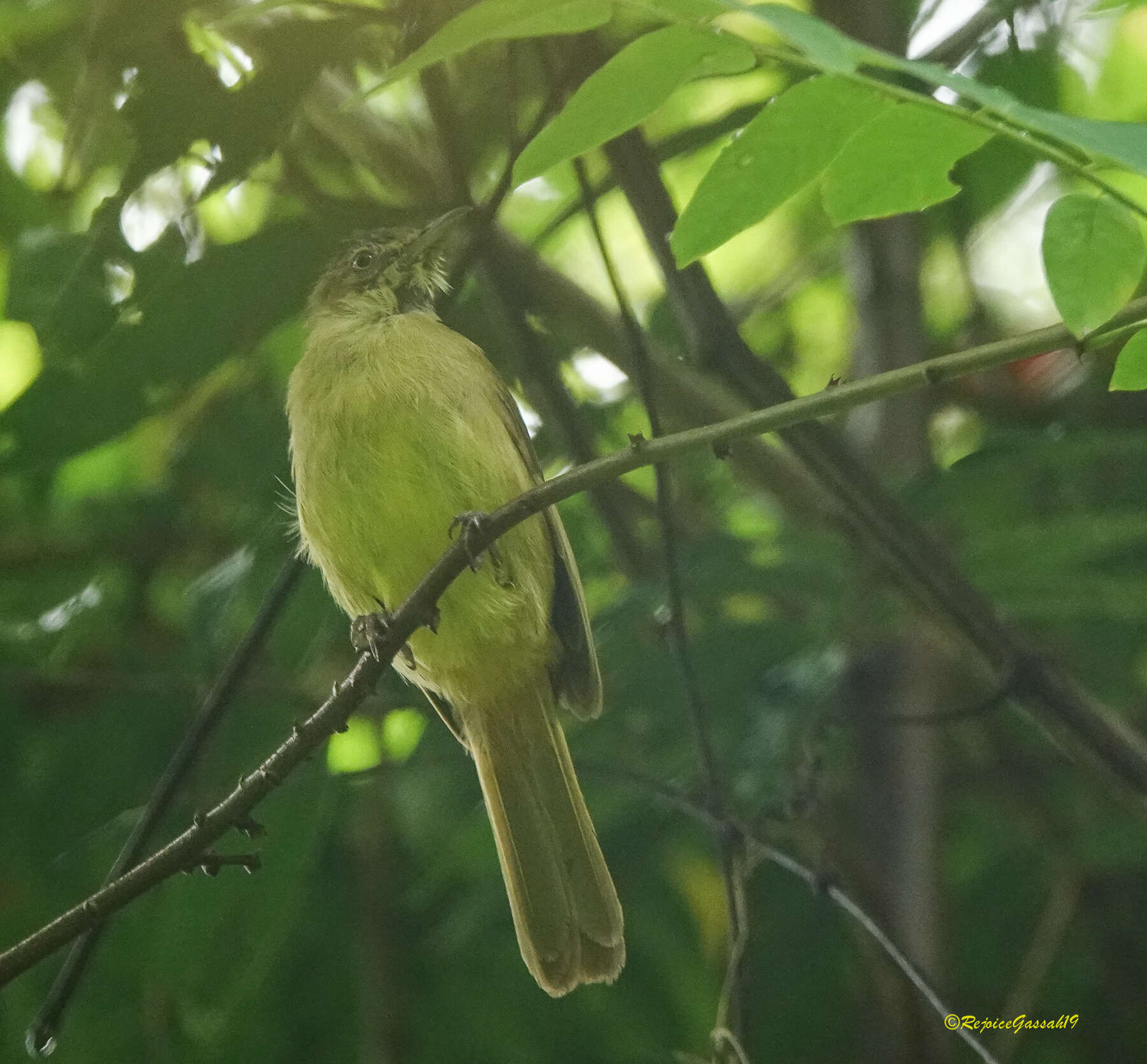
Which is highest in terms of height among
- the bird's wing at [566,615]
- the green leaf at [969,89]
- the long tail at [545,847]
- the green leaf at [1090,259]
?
the green leaf at [969,89]

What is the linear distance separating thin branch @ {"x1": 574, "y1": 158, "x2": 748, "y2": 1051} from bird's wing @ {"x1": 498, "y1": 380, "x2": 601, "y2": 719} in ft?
0.48

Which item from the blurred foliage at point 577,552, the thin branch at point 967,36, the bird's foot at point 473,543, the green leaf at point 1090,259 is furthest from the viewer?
the thin branch at point 967,36

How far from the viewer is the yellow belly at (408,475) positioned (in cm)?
242

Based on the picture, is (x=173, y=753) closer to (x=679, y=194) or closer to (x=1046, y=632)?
(x=679, y=194)

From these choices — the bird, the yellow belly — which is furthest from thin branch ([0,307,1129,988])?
the yellow belly

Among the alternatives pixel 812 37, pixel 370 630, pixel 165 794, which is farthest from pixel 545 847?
pixel 812 37

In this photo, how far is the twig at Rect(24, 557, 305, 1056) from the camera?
7.02 feet

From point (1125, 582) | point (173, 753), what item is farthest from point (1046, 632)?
point (173, 753)

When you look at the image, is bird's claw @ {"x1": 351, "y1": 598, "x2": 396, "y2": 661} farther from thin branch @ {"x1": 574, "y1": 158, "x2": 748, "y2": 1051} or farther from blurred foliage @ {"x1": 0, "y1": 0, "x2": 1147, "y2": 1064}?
thin branch @ {"x1": 574, "y1": 158, "x2": 748, "y2": 1051}

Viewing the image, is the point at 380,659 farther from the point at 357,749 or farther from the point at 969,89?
the point at 969,89

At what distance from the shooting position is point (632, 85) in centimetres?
163

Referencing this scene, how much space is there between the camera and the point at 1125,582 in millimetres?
2713

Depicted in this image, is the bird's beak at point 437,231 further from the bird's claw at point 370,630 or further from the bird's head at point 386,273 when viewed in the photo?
the bird's claw at point 370,630

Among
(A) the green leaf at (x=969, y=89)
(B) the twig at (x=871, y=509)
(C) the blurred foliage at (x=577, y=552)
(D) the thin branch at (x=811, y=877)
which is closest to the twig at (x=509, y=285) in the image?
(C) the blurred foliage at (x=577, y=552)
